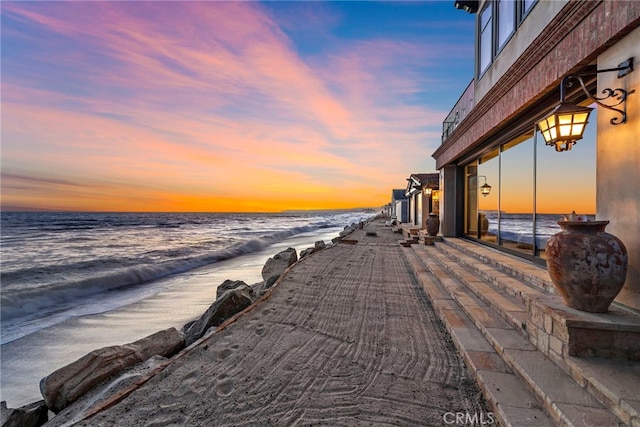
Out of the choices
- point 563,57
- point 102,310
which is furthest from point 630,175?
point 102,310

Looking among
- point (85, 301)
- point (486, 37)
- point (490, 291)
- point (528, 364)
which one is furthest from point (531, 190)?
point (85, 301)

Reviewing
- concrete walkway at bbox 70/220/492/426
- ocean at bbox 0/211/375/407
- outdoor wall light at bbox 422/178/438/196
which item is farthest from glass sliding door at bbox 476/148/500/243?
outdoor wall light at bbox 422/178/438/196

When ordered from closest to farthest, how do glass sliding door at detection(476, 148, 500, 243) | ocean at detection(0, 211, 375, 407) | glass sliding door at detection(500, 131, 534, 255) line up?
ocean at detection(0, 211, 375, 407)
glass sliding door at detection(500, 131, 534, 255)
glass sliding door at detection(476, 148, 500, 243)

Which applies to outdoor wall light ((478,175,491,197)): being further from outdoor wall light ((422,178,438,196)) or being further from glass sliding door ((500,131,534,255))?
outdoor wall light ((422,178,438,196))

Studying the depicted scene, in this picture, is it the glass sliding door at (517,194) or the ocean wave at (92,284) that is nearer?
the glass sliding door at (517,194)

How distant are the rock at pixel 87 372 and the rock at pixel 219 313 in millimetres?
942

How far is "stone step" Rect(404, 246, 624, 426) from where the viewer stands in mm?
1887

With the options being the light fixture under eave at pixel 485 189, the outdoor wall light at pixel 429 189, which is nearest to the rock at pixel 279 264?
the light fixture under eave at pixel 485 189

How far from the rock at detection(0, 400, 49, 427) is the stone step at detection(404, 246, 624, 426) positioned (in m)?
4.44

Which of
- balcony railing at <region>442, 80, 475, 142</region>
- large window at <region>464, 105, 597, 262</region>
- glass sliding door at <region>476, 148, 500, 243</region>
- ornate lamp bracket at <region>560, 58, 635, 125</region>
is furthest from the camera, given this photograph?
balcony railing at <region>442, 80, 475, 142</region>

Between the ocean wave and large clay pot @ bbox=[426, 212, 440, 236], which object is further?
large clay pot @ bbox=[426, 212, 440, 236]

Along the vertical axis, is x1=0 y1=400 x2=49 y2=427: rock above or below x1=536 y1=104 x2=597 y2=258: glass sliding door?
below

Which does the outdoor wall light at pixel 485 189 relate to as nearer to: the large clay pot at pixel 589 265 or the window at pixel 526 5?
the window at pixel 526 5

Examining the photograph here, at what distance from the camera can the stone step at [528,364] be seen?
6.19 feet
